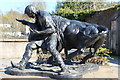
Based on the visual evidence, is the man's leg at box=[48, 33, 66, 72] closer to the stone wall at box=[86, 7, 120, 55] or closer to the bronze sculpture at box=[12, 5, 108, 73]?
the bronze sculpture at box=[12, 5, 108, 73]

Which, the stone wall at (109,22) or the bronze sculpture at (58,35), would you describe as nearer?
the bronze sculpture at (58,35)

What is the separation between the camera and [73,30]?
3.94 meters

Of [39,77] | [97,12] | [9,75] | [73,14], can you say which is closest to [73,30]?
[39,77]

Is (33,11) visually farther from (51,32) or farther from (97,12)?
(97,12)

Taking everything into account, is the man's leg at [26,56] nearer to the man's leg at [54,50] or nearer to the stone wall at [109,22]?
the man's leg at [54,50]

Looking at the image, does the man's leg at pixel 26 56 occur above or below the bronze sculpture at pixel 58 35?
below

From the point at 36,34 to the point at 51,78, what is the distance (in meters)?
1.14

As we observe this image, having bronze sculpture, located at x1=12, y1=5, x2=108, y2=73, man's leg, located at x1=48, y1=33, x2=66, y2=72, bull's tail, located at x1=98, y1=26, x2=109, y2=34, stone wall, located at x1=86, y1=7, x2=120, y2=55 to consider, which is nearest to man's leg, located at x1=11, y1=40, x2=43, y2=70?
bronze sculpture, located at x1=12, y1=5, x2=108, y2=73

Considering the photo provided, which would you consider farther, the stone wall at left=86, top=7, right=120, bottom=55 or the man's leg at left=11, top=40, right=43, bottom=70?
the stone wall at left=86, top=7, right=120, bottom=55

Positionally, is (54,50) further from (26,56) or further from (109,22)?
(109,22)

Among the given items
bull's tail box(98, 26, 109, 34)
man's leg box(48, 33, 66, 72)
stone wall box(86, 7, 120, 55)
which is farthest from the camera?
stone wall box(86, 7, 120, 55)

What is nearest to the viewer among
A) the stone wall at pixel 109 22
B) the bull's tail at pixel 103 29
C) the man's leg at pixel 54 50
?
the man's leg at pixel 54 50

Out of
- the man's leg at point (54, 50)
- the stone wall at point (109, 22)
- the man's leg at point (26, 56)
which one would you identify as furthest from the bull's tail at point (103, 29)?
the stone wall at point (109, 22)

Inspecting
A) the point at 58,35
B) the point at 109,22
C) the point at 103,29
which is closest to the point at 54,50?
the point at 58,35
